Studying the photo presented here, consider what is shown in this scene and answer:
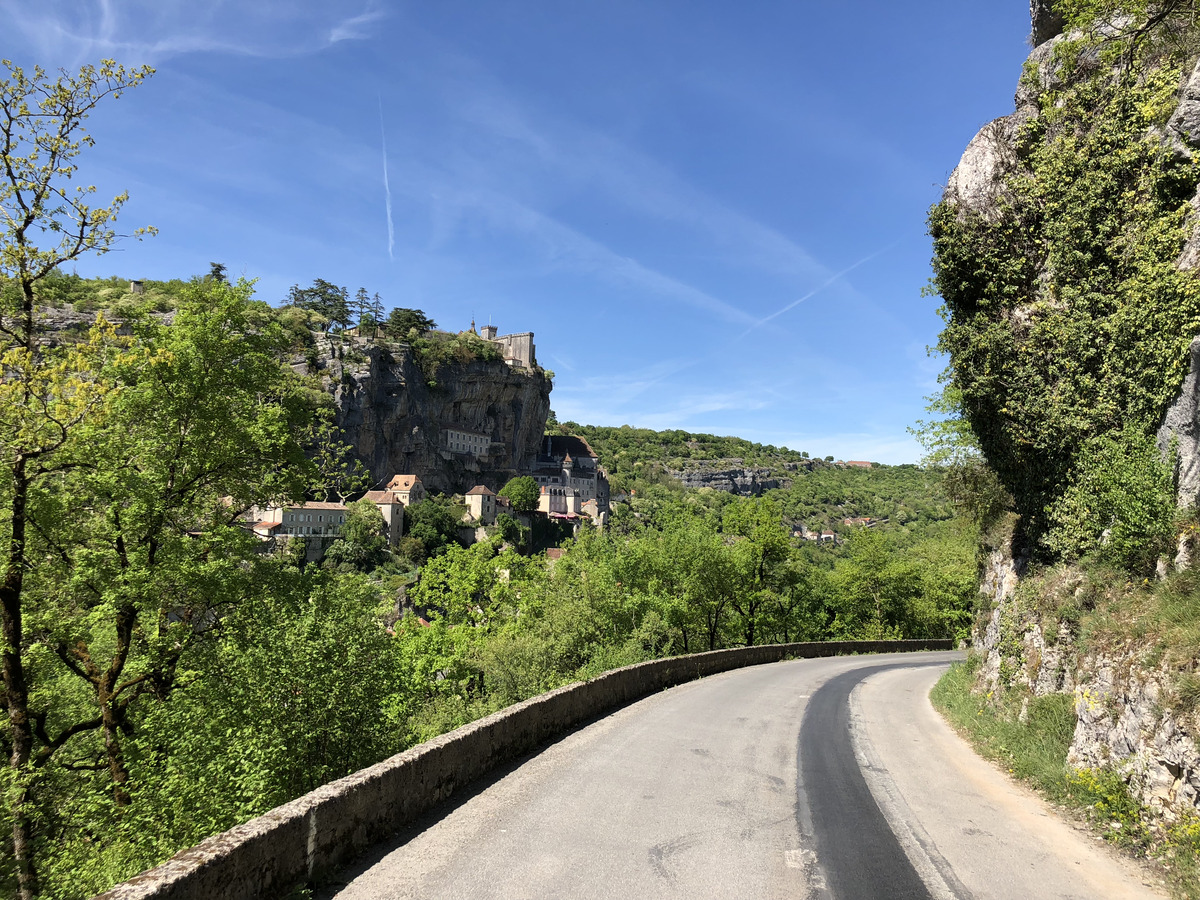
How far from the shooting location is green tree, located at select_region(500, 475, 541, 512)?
117m

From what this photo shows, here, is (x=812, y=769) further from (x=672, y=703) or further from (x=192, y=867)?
(x=192, y=867)

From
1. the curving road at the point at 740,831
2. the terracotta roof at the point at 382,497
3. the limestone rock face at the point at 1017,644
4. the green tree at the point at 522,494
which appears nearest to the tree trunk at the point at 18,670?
the curving road at the point at 740,831

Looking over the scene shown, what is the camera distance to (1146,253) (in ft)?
37.5

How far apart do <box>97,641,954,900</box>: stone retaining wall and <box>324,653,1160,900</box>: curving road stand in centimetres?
25

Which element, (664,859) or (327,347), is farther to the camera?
(327,347)

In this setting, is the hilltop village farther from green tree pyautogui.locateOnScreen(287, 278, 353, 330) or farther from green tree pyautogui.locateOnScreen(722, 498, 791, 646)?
green tree pyautogui.locateOnScreen(722, 498, 791, 646)

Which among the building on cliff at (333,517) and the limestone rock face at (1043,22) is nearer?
the limestone rock face at (1043,22)

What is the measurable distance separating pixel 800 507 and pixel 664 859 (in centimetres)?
20278

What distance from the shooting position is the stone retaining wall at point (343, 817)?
382 centimetres

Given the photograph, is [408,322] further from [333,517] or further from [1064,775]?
[1064,775]

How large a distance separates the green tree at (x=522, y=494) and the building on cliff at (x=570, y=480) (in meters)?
6.90

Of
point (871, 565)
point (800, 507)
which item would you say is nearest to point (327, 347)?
point (871, 565)

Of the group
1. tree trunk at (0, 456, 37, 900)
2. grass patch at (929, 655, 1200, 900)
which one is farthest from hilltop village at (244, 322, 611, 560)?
grass patch at (929, 655, 1200, 900)

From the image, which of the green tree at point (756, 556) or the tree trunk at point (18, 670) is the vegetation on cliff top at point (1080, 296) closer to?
the tree trunk at point (18, 670)
